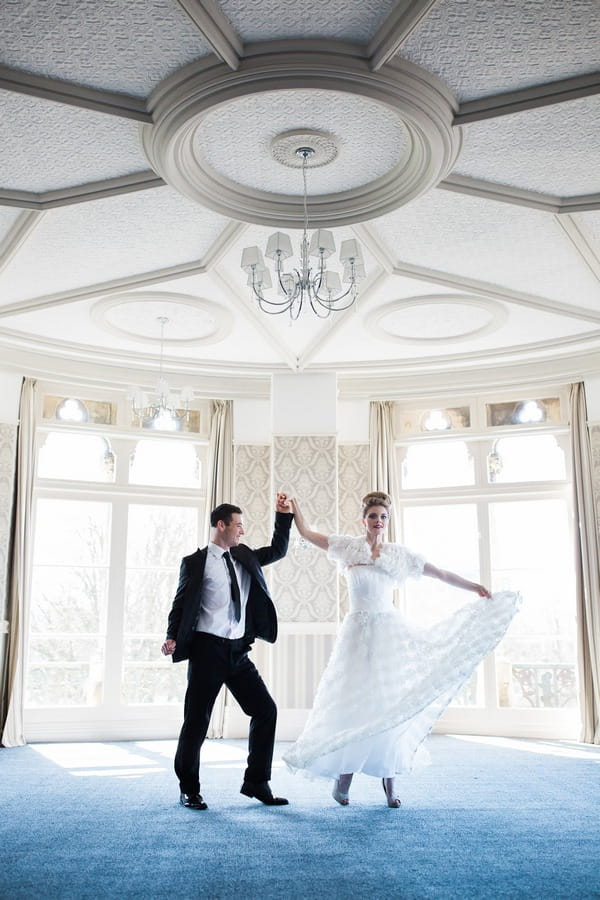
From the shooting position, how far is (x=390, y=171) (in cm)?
438

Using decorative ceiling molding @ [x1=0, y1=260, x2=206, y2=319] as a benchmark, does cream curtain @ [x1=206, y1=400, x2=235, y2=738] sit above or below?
below

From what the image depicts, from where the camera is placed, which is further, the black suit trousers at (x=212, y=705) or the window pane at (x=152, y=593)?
the window pane at (x=152, y=593)

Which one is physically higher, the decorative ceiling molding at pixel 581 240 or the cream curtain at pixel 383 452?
the decorative ceiling molding at pixel 581 240

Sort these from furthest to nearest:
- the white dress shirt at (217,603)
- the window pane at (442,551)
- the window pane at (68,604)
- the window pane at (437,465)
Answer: the window pane at (437,465), the window pane at (442,551), the window pane at (68,604), the white dress shirt at (217,603)

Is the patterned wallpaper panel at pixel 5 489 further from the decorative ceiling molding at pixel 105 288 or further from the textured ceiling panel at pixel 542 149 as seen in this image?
the textured ceiling panel at pixel 542 149

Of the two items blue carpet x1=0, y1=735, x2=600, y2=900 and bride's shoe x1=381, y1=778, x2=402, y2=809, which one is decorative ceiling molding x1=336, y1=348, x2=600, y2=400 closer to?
blue carpet x1=0, y1=735, x2=600, y2=900

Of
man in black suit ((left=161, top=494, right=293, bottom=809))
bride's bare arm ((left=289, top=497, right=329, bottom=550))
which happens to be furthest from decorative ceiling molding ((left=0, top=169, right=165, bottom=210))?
bride's bare arm ((left=289, top=497, right=329, bottom=550))

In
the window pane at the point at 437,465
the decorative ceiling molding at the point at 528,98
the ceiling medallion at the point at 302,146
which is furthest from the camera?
the window pane at the point at 437,465

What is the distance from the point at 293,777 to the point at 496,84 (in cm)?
422

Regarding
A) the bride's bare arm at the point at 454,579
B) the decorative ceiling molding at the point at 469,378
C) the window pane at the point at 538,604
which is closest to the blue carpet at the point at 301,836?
the bride's bare arm at the point at 454,579

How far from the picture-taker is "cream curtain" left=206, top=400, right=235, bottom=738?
317 inches

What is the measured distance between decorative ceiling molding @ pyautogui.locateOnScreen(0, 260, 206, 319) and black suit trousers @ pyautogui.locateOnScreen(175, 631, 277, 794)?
102 inches

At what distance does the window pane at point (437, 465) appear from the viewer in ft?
27.4

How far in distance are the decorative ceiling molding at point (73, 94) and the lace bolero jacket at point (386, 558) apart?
2553 mm
